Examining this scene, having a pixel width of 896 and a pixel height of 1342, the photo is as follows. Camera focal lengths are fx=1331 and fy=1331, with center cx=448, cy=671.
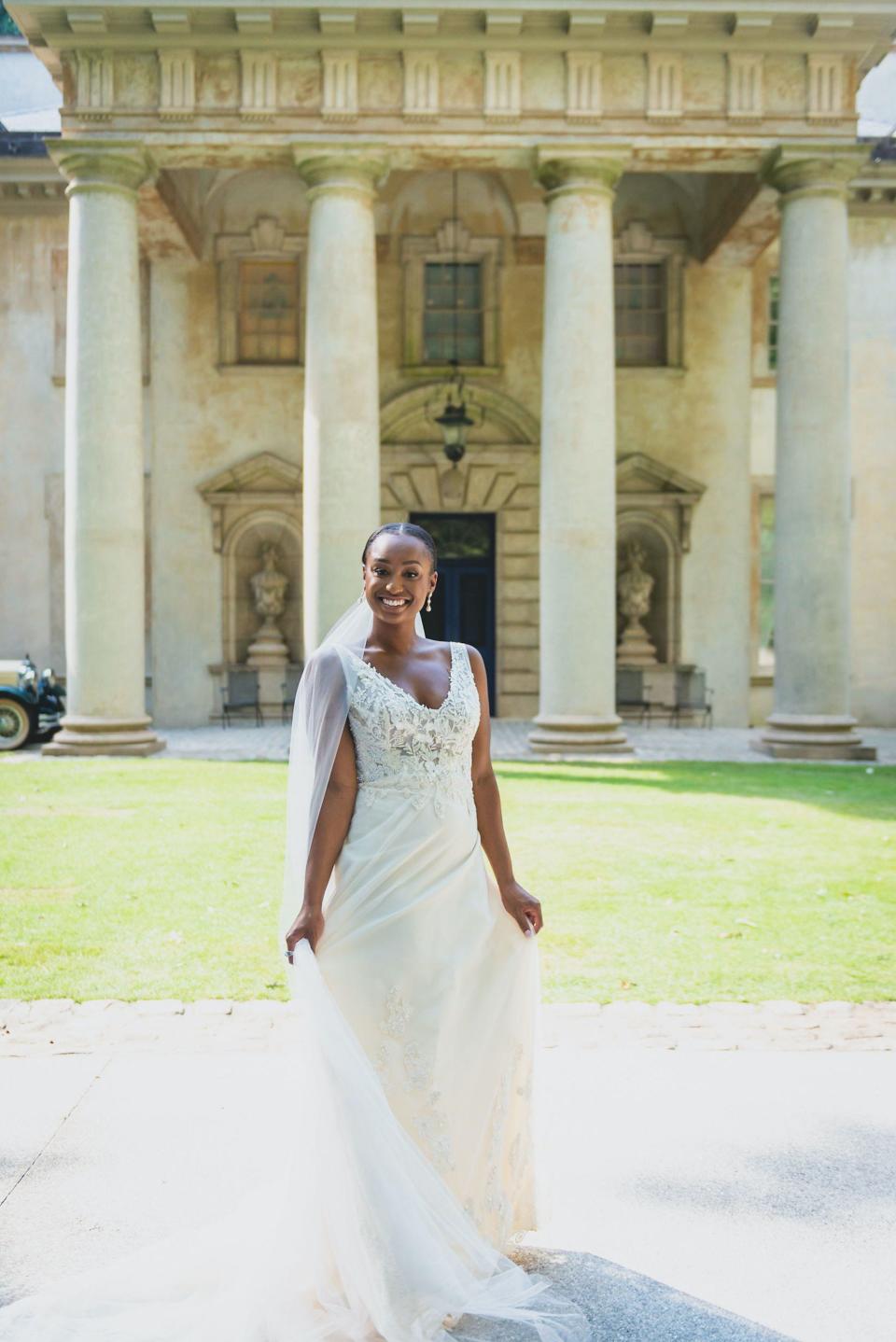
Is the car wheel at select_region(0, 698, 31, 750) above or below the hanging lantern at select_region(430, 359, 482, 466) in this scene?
below

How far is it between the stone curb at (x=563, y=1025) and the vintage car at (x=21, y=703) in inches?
538

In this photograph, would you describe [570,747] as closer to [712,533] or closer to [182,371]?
[712,533]

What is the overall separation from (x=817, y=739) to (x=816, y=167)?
25.0ft

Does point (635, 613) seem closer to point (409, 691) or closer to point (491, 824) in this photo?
point (491, 824)

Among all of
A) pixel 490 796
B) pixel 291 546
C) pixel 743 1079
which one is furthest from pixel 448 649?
pixel 291 546

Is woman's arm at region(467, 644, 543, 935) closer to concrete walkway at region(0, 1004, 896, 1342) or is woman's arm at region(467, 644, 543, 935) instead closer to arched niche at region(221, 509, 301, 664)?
concrete walkway at region(0, 1004, 896, 1342)

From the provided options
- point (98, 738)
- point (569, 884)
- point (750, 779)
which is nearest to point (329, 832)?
point (569, 884)

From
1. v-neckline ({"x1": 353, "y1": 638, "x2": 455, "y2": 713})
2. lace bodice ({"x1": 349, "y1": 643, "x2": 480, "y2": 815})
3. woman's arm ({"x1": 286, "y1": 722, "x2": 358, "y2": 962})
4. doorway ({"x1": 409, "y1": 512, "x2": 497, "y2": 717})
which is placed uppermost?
doorway ({"x1": 409, "y1": 512, "x2": 497, "y2": 717})

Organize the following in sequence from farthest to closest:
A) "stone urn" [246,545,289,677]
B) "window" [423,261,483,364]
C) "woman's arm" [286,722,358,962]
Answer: "window" [423,261,483,364] → "stone urn" [246,545,289,677] → "woman's arm" [286,722,358,962]

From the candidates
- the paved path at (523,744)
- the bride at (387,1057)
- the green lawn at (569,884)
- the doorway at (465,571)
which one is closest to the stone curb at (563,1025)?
the green lawn at (569,884)

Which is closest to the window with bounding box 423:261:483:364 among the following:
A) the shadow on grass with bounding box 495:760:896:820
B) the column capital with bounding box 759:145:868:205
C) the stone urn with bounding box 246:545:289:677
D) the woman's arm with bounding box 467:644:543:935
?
the stone urn with bounding box 246:545:289:677

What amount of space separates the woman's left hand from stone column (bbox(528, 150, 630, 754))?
13.6 metres

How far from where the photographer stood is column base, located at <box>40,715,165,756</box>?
17.6 m

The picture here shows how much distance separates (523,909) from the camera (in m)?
4.00
